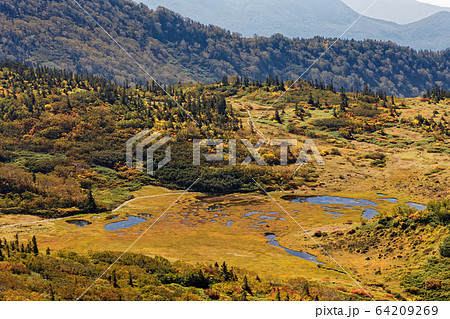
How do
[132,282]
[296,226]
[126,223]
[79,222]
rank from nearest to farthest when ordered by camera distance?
[132,282] < [296,226] < [126,223] < [79,222]

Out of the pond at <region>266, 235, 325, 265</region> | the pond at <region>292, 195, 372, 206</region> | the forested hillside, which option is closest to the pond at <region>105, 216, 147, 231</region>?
the pond at <region>266, 235, 325, 265</region>

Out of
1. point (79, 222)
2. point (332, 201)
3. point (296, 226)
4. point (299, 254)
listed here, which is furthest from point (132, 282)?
point (332, 201)

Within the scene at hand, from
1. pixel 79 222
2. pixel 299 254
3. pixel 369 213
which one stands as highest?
pixel 369 213

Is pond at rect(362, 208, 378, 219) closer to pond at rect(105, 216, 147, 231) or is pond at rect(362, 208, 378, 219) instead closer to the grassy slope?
the grassy slope

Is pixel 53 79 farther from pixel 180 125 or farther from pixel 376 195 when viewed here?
pixel 376 195

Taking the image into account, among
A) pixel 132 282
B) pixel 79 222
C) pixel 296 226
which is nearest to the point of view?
pixel 132 282

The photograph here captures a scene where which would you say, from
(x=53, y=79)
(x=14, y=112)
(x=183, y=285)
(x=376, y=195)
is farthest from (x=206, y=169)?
(x=53, y=79)

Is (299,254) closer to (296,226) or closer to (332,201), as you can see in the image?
(296,226)

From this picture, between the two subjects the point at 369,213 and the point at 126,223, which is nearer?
the point at 126,223

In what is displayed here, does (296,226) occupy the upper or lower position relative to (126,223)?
upper
